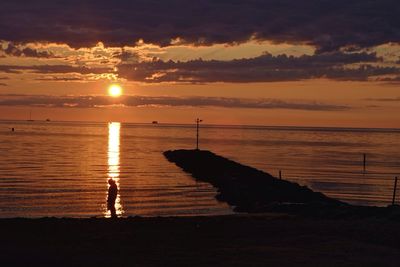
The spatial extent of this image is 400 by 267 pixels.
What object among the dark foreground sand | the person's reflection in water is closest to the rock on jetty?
the dark foreground sand

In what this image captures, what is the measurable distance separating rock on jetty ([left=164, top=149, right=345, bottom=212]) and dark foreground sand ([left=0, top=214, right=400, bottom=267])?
24.3ft

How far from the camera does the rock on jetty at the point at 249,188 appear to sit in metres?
33.4

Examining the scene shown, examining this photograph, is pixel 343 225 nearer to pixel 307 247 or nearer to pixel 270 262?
pixel 307 247

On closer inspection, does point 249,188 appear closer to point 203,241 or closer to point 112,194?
point 112,194

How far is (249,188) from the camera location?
39594 millimetres

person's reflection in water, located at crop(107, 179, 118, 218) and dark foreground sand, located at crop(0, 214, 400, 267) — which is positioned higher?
person's reflection in water, located at crop(107, 179, 118, 218)

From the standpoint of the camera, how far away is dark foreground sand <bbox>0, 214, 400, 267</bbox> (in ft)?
48.7

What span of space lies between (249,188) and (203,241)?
22.1m

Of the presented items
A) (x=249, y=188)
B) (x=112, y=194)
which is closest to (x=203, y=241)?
(x=112, y=194)

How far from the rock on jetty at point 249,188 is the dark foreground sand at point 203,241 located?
7407 millimetres

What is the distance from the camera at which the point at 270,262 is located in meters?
14.7

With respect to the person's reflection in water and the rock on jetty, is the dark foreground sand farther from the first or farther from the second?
the rock on jetty

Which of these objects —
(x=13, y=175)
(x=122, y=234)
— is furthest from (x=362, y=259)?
(x=13, y=175)

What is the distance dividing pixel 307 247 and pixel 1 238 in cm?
910
